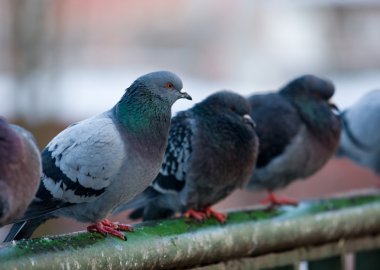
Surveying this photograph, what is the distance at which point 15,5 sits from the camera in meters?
9.27

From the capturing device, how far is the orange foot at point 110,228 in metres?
3.59

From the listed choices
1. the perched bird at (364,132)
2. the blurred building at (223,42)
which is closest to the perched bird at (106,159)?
the perched bird at (364,132)

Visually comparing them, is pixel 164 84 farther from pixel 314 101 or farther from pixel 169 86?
pixel 314 101

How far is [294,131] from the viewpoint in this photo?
20.8 feet

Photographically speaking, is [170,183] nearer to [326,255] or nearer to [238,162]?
[238,162]

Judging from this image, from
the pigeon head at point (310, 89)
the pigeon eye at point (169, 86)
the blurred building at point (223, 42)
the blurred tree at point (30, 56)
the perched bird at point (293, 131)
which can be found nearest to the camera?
the pigeon eye at point (169, 86)

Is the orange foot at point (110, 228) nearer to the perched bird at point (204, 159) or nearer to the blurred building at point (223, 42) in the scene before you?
the perched bird at point (204, 159)

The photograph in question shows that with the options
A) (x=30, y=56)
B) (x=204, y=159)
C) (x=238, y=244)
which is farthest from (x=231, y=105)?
(x=30, y=56)

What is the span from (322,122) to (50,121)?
331 centimetres

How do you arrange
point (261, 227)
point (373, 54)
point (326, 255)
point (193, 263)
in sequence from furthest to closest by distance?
point (373, 54), point (326, 255), point (261, 227), point (193, 263)

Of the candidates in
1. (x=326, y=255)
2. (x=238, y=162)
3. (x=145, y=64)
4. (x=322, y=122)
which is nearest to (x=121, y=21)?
(x=145, y=64)

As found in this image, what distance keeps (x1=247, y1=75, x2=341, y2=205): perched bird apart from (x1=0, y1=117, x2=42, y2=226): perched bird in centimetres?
324

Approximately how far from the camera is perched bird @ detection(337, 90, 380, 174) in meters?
7.47

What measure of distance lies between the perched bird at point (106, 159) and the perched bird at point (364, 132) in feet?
11.4
